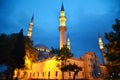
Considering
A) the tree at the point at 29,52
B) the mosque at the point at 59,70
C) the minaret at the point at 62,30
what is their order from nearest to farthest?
the mosque at the point at 59,70 < the tree at the point at 29,52 < the minaret at the point at 62,30

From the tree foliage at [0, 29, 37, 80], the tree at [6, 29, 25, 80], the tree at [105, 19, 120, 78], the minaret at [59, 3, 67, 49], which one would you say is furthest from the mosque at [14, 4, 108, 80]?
the tree at [105, 19, 120, 78]

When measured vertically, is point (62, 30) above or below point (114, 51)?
above

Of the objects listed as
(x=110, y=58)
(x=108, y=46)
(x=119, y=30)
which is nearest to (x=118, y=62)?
(x=110, y=58)

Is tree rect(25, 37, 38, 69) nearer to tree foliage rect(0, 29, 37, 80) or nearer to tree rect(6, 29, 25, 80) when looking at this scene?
tree foliage rect(0, 29, 37, 80)

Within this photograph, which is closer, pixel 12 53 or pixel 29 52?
pixel 12 53

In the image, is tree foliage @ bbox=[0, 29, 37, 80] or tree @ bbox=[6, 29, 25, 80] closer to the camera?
tree foliage @ bbox=[0, 29, 37, 80]

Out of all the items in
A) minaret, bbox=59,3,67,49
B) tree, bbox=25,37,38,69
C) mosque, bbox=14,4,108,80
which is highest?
minaret, bbox=59,3,67,49

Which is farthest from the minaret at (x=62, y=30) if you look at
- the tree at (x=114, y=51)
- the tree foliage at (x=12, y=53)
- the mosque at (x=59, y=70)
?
the tree at (x=114, y=51)

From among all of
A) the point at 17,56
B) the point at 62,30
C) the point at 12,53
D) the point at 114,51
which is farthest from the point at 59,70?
the point at 114,51

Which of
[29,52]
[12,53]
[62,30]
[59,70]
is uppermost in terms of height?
[62,30]

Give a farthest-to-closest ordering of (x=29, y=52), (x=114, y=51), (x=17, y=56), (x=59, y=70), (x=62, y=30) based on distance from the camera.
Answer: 1. (x=62, y=30)
2. (x=29, y=52)
3. (x=59, y=70)
4. (x=17, y=56)
5. (x=114, y=51)

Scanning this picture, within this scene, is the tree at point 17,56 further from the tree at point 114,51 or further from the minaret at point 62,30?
the tree at point 114,51

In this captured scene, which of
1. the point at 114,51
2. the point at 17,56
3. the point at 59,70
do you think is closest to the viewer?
the point at 114,51

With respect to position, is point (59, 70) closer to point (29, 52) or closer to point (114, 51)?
point (29, 52)
